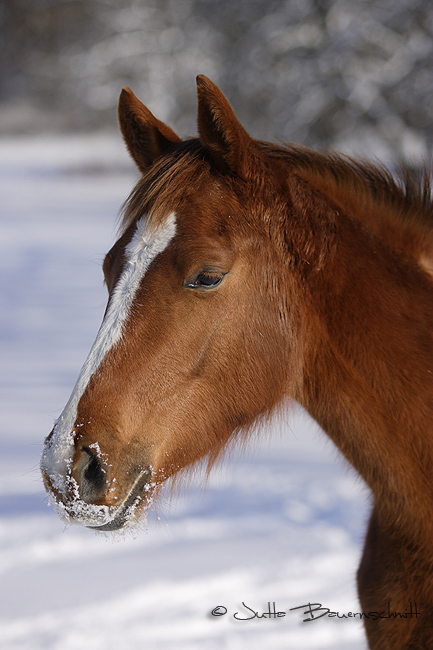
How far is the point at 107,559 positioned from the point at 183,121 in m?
13.0

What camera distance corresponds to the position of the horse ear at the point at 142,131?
6.71 ft

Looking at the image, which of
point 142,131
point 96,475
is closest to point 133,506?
point 96,475

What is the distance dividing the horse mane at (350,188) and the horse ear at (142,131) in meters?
0.15

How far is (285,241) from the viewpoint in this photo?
184 cm

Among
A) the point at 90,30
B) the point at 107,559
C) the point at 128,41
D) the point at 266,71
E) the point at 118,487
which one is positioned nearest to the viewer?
the point at 118,487

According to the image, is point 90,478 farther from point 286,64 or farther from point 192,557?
point 286,64

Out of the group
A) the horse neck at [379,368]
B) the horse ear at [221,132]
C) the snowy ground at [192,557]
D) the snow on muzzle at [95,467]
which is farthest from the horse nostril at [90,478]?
the horse ear at [221,132]

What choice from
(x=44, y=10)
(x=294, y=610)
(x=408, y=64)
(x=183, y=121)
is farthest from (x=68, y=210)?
(x=44, y=10)

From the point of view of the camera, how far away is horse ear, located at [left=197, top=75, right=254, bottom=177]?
1.69m

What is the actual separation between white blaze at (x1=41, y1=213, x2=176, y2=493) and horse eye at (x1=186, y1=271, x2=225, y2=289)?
13cm

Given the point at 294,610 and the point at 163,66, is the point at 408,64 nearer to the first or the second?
the point at 163,66

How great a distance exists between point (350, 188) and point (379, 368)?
57cm

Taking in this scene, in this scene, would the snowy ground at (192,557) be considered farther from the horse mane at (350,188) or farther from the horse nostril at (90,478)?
the horse mane at (350,188)

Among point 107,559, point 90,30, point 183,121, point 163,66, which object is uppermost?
point 90,30
